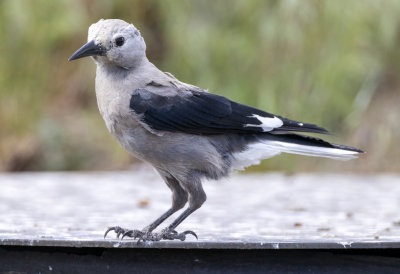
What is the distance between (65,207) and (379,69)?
5.26 meters

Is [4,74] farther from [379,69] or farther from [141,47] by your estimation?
[141,47]

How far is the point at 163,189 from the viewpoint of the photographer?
4.69 metres

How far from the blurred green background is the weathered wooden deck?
2.02 m

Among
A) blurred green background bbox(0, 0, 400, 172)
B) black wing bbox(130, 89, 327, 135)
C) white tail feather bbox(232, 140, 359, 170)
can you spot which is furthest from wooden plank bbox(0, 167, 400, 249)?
blurred green background bbox(0, 0, 400, 172)

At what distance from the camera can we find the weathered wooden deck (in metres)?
2.28

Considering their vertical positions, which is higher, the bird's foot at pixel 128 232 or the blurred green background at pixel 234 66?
the blurred green background at pixel 234 66

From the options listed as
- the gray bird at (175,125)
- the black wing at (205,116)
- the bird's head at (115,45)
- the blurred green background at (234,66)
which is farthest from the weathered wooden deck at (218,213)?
the blurred green background at (234,66)

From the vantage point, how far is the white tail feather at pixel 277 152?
2.96 meters

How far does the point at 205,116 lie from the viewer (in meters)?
2.93

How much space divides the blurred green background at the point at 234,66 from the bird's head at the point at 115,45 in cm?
410

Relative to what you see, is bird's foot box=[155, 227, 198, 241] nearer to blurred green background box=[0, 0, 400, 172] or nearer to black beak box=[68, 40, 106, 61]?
black beak box=[68, 40, 106, 61]

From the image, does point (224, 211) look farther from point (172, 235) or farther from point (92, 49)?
point (92, 49)

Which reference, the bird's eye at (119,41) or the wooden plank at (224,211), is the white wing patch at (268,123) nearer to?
the wooden plank at (224,211)

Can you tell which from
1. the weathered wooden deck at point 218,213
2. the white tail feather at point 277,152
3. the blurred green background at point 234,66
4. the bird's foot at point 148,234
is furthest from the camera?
the blurred green background at point 234,66
